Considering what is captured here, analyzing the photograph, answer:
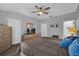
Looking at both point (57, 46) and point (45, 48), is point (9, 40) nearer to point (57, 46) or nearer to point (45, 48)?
point (45, 48)

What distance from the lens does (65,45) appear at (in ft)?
4.43

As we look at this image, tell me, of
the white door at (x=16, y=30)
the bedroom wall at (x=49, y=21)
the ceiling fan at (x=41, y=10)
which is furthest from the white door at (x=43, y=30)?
the white door at (x=16, y=30)

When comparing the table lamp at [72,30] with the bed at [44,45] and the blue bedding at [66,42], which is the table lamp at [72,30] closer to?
the blue bedding at [66,42]

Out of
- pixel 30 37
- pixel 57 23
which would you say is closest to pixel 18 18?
pixel 30 37

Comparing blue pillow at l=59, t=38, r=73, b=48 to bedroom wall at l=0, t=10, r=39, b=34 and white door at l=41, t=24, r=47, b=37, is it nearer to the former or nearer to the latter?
white door at l=41, t=24, r=47, b=37

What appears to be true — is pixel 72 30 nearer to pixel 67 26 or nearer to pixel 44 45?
pixel 67 26

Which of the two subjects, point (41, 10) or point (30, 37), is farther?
point (30, 37)

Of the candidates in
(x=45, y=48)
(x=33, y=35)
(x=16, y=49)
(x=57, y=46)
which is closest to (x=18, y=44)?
(x=16, y=49)

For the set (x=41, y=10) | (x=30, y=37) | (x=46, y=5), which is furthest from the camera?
(x=30, y=37)

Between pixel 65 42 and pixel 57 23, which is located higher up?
pixel 57 23

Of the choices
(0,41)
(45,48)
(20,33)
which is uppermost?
(20,33)

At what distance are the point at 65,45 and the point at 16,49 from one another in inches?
25.9

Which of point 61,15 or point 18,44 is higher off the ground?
point 61,15

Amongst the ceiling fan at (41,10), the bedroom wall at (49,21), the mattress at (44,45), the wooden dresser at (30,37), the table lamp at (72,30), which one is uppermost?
the ceiling fan at (41,10)
